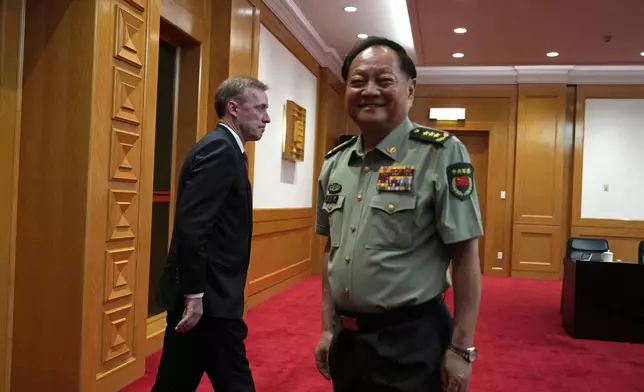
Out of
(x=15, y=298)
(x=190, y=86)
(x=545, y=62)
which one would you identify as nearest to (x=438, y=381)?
(x=15, y=298)

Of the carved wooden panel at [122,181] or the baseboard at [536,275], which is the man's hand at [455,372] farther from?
the baseboard at [536,275]

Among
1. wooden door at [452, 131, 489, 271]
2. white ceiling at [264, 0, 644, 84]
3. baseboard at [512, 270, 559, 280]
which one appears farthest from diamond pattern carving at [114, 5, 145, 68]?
baseboard at [512, 270, 559, 280]

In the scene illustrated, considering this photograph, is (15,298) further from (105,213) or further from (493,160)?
(493,160)

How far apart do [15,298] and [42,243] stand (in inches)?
11.8

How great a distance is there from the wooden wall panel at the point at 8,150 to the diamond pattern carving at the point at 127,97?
0.43 meters

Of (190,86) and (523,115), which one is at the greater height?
(523,115)

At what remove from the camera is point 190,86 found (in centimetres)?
431

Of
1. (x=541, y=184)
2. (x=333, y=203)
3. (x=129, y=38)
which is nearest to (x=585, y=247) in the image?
(x=541, y=184)

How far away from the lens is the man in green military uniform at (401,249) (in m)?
1.32

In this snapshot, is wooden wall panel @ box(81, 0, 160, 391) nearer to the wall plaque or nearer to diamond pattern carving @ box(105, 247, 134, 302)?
diamond pattern carving @ box(105, 247, 134, 302)

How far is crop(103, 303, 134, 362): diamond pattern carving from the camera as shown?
2.90m

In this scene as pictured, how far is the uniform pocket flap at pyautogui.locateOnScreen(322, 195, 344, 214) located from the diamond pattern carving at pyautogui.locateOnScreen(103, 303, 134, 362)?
5.93 ft

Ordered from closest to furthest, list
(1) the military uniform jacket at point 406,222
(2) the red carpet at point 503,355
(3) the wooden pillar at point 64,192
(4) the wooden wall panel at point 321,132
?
(1) the military uniform jacket at point 406,222 < (3) the wooden pillar at point 64,192 < (2) the red carpet at point 503,355 < (4) the wooden wall panel at point 321,132

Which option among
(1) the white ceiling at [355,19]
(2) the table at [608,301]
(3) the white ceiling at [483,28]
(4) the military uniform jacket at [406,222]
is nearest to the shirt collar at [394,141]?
(4) the military uniform jacket at [406,222]
